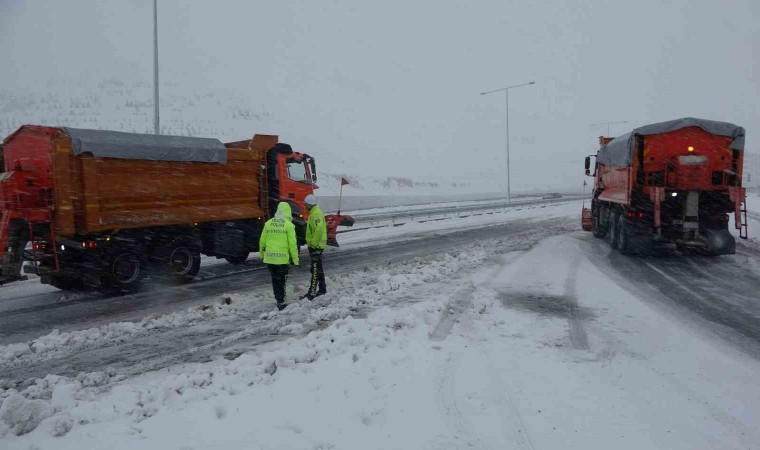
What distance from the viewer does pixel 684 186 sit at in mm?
13570

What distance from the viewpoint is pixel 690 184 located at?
1356 cm

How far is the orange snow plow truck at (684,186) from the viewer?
13.5 meters

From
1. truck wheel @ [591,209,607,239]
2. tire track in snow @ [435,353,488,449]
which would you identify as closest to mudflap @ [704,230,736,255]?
truck wheel @ [591,209,607,239]

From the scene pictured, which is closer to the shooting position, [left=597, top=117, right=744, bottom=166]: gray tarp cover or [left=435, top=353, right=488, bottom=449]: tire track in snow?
[left=435, top=353, right=488, bottom=449]: tire track in snow

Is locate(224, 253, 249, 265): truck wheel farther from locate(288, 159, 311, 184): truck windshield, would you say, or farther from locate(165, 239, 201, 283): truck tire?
locate(288, 159, 311, 184): truck windshield

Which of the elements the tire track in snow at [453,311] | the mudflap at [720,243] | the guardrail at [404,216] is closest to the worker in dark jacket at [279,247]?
the tire track in snow at [453,311]

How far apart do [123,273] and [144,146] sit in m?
2.42

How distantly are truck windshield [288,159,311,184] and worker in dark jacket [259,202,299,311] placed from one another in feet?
19.8

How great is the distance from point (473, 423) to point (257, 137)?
33.8ft

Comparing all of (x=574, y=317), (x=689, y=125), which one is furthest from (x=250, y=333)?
(x=689, y=125)

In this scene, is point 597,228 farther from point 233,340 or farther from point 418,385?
point 418,385

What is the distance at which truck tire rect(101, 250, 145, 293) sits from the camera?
996cm

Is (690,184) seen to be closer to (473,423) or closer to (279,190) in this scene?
(279,190)

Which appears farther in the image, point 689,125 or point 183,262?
point 689,125
